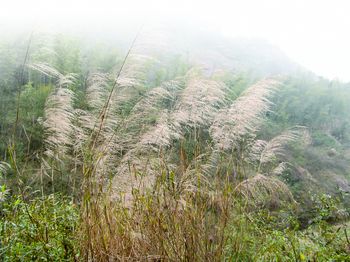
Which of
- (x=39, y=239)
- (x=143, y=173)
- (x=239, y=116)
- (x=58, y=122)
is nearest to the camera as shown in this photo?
(x=39, y=239)

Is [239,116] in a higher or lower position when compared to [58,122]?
higher

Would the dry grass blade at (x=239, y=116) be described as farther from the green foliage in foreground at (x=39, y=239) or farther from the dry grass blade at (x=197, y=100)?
the green foliage in foreground at (x=39, y=239)

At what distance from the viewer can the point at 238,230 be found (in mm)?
2082

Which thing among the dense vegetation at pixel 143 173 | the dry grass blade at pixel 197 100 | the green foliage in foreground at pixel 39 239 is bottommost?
the green foliage in foreground at pixel 39 239

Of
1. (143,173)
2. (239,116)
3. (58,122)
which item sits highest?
(239,116)

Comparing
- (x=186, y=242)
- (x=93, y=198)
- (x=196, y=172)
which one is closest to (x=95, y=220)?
(x=93, y=198)

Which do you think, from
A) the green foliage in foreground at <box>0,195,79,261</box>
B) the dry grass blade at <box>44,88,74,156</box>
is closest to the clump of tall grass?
the dry grass blade at <box>44,88,74,156</box>

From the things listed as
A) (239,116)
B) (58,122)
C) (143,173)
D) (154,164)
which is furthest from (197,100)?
(58,122)

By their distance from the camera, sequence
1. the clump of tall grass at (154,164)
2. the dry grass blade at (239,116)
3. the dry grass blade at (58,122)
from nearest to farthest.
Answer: the clump of tall grass at (154,164) < the dry grass blade at (58,122) < the dry grass blade at (239,116)

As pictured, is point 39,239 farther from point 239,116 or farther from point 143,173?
point 239,116

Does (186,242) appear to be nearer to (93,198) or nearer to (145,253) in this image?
(145,253)

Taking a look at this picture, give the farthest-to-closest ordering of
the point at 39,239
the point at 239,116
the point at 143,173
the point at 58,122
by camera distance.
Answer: the point at 239,116
the point at 58,122
the point at 143,173
the point at 39,239

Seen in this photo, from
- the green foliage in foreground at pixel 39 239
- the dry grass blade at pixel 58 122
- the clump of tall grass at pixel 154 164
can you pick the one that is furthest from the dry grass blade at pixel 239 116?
the green foliage in foreground at pixel 39 239

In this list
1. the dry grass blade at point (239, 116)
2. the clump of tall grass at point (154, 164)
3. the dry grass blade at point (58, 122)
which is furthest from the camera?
the dry grass blade at point (239, 116)
